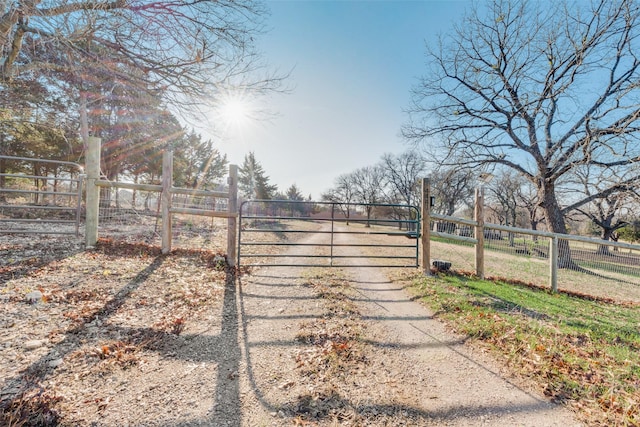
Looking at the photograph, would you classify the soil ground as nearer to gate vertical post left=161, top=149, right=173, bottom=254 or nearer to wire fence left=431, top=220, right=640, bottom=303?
gate vertical post left=161, top=149, right=173, bottom=254

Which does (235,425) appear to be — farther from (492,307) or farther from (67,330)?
(492,307)

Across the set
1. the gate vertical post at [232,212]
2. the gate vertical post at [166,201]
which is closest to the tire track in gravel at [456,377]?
the gate vertical post at [232,212]

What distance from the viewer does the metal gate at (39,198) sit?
19.1ft

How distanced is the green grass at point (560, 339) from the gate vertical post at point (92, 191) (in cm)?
647

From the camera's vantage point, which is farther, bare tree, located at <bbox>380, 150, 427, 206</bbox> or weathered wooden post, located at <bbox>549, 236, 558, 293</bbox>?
bare tree, located at <bbox>380, 150, 427, 206</bbox>

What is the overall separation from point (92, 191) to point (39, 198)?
46.6 feet

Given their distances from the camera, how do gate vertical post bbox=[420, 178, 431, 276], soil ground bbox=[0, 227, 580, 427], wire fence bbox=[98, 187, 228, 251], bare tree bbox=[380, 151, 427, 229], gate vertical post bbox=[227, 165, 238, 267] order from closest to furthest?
soil ground bbox=[0, 227, 580, 427] → gate vertical post bbox=[227, 165, 238, 267] → gate vertical post bbox=[420, 178, 431, 276] → wire fence bbox=[98, 187, 228, 251] → bare tree bbox=[380, 151, 427, 229]

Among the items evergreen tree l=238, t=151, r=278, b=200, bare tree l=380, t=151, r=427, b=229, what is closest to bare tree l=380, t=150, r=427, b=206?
bare tree l=380, t=151, r=427, b=229

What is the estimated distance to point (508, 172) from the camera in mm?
24562

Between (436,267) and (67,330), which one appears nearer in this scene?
(67,330)

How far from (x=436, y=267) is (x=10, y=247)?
862 centimetres

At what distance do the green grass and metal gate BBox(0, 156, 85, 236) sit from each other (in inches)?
321

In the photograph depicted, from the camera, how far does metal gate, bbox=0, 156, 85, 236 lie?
5812mm

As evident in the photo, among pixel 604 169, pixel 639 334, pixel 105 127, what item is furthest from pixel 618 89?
pixel 105 127
